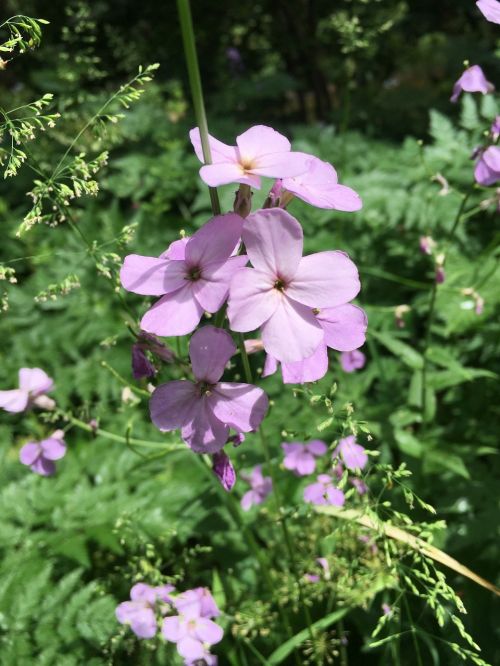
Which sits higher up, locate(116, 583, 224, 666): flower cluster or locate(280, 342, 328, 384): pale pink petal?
locate(280, 342, 328, 384): pale pink petal

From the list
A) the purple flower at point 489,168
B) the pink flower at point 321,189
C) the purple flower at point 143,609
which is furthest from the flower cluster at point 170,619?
the purple flower at point 489,168

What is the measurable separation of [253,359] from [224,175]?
1501mm

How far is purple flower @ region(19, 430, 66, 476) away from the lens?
59.2 inches

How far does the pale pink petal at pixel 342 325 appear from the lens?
0.98 meters

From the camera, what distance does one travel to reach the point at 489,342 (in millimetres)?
2250

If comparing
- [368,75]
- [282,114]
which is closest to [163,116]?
[282,114]

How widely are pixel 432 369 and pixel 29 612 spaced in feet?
5.10

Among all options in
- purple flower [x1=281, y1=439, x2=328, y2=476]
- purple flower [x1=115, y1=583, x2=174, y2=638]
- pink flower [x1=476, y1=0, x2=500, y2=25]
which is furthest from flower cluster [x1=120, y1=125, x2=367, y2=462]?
purple flower [x1=281, y1=439, x2=328, y2=476]

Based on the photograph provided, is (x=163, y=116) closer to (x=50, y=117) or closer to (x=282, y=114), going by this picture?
(x=282, y=114)

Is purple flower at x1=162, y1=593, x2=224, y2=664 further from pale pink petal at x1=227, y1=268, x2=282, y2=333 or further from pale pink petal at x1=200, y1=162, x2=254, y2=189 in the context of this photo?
pale pink petal at x1=200, y1=162, x2=254, y2=189

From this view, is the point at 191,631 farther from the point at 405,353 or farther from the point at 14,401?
the point at 405,353

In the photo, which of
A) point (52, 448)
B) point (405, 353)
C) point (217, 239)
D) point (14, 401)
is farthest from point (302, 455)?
point (217, 239)

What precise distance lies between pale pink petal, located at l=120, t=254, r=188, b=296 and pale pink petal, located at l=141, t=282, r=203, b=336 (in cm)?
2

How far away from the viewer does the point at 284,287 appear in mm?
936
